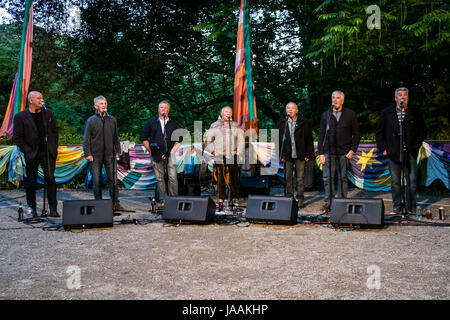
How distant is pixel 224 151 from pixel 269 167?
376 centimetres

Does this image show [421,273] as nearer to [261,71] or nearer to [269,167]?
[269,167]

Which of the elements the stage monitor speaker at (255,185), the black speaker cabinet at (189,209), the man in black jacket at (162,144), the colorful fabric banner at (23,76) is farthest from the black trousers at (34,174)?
the stage monitor speaker at (255,185)

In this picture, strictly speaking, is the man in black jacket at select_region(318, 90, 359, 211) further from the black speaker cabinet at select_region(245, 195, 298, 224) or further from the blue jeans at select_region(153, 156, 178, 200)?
the blue jeans at select_region(153, 156, 178, 200)

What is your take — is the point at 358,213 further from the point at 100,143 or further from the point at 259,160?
the point at 259,160

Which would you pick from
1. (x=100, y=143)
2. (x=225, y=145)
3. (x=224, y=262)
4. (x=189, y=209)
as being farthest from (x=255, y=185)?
(x=224, y=262)

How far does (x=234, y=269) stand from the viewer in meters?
3.59

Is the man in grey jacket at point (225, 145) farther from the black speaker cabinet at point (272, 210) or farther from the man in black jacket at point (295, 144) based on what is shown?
the black speaker cabinet at point (272, 210)

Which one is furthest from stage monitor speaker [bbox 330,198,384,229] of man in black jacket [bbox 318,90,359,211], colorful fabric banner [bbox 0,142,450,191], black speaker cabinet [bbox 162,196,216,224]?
colorful fabric banner [bbox 0,142,450,191]

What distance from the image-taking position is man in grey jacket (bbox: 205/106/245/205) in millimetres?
7059

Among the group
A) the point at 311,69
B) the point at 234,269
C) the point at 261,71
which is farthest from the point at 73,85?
the point at 234,269

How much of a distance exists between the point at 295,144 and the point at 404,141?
6.40 feet

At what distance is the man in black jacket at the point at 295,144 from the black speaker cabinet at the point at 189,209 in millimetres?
2182

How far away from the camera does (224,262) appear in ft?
12.6
